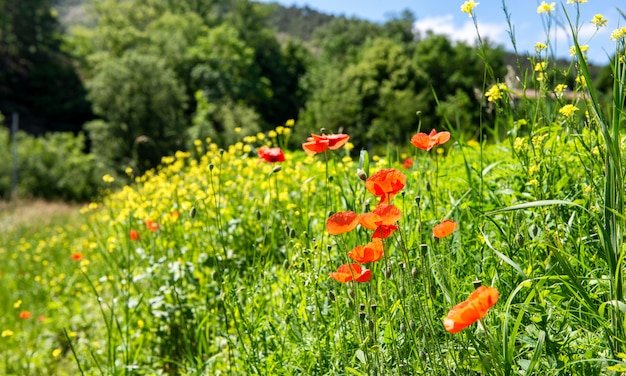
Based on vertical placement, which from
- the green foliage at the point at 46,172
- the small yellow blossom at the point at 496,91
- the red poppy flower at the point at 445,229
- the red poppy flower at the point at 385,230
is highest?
the small yellow blossom at the point at 496,91

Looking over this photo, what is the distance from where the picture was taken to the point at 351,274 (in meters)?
1.28

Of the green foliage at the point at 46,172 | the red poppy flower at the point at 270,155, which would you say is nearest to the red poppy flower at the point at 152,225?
the red poppy flower at the point at 270,155

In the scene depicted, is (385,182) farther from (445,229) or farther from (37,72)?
(37,72)

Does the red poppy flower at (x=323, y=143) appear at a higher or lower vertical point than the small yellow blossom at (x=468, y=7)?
lower

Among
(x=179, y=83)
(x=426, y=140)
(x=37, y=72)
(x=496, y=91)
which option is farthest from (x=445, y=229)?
(x=37, y=72)

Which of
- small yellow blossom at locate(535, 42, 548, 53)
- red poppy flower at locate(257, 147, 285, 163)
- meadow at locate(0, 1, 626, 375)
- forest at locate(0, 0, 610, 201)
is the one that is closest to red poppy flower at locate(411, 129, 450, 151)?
meadow at locate(0, 1, 626, 375)

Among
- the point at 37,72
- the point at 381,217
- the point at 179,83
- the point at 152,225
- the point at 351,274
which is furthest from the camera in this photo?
the point at 37,72

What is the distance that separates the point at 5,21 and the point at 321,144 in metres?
43.4

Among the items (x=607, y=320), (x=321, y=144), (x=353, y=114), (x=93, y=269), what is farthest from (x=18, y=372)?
(x=353, y=114)

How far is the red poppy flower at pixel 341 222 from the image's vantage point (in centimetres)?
122

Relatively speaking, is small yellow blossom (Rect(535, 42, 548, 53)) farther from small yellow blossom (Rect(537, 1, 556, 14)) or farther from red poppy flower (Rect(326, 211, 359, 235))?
red poppy flower (Rect(326, 211, 359, 235))

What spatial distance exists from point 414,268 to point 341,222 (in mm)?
Answer: 329

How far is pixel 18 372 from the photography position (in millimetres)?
3484

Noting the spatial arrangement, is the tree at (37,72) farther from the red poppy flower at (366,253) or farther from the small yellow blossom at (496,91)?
the red poppy flower at (366,253)
